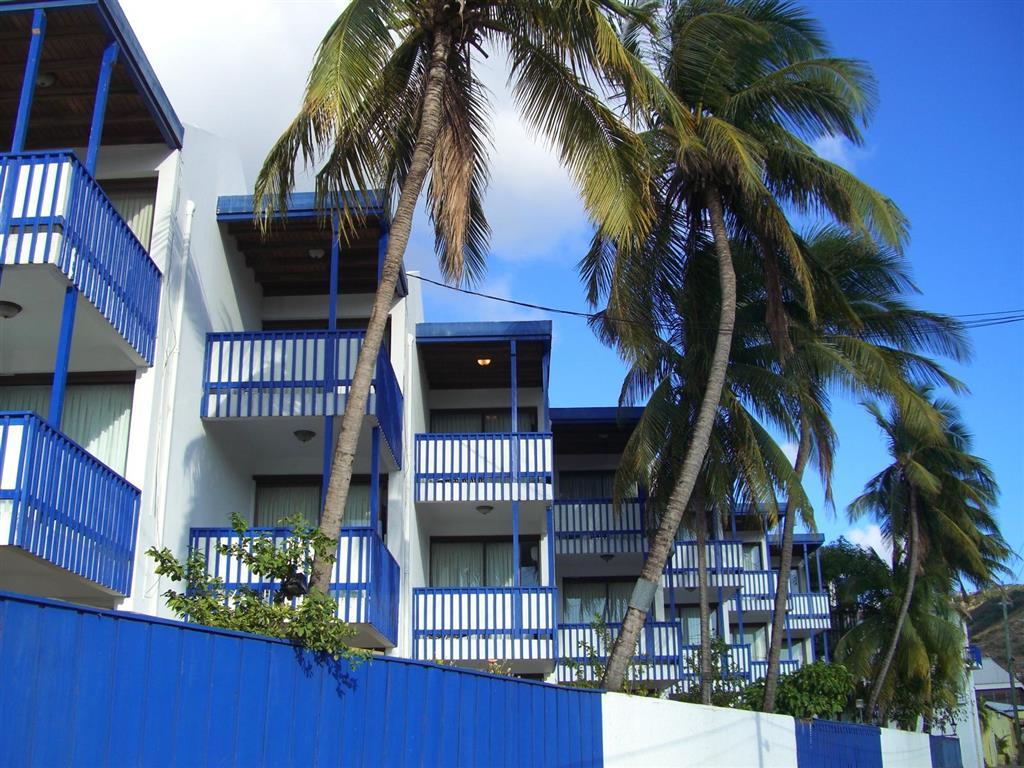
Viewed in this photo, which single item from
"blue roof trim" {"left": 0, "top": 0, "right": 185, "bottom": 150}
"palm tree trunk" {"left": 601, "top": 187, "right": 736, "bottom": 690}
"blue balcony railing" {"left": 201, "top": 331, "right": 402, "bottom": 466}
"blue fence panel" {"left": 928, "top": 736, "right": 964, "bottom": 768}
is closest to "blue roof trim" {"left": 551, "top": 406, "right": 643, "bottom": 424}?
"palm tree trunk" {"left": 601, "top": 187, "right": 736, "bottom": 690}

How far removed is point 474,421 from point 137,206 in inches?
451

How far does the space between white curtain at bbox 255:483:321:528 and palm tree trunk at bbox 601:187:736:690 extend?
253 inches

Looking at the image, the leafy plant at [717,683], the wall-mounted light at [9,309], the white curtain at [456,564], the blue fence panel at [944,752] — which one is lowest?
the blue fence panel at [944,752]

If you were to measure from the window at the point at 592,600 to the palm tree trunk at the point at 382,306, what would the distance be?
17780mm

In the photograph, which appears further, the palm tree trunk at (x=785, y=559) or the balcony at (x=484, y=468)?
the balcony at (x=484, y=468)

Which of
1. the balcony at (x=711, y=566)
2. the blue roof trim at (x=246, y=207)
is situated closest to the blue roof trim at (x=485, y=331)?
the blue roof trim at (x=246, y=207)

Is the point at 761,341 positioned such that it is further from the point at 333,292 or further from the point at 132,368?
the point at 132,368

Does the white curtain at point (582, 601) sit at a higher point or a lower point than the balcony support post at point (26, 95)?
lower

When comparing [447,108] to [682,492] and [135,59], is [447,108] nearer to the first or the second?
[135,59]

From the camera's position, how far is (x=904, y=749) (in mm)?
27219

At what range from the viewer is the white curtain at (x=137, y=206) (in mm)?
15805

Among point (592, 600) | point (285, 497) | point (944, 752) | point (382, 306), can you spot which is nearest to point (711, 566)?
point (592, 600)

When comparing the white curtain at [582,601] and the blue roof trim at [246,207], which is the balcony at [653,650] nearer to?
the white curtain at [582,601]

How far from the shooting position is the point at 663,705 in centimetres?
1412
